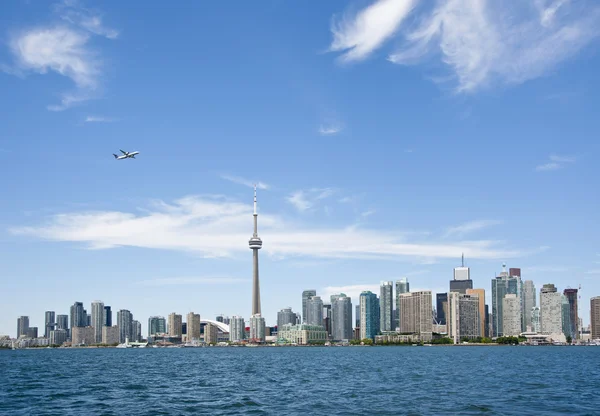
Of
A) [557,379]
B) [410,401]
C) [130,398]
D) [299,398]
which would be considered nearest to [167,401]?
[130,398]

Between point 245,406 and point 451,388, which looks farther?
point 451,388

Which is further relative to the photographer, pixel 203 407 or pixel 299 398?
pixel 299 398

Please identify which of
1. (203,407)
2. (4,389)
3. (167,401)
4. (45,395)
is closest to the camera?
(203,407)

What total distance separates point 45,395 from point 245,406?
97.3ft

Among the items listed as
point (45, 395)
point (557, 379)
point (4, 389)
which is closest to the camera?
point (45, 395)

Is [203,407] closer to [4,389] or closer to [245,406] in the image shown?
[245,406]

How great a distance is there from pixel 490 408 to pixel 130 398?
4105 cm

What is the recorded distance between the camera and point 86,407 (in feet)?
235

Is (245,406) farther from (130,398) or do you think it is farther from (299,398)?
(130,398)

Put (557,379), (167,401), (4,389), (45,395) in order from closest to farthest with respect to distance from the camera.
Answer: (167,401)
(45,395)
(4,389)
(557,379)

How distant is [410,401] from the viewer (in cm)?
7412

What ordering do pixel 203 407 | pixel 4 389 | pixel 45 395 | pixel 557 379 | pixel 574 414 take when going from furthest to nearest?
pixel 557 379, pixel 4 389, pixel 45 395, pixel 203 407, pixel 574 414

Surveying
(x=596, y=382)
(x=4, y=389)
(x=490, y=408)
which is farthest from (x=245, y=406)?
(x=596, y=382)

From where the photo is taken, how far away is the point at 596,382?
102 metres
